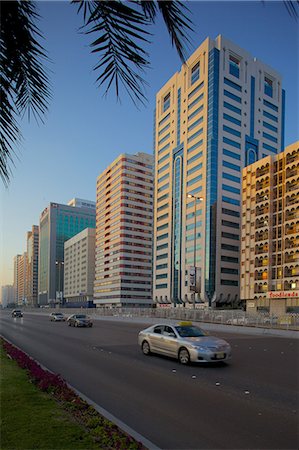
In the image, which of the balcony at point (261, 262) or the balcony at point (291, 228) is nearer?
the balcony at point (291, 228)

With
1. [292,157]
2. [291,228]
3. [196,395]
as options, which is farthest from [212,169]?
[196,395]

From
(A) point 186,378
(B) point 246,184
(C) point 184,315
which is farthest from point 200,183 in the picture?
(A) point 186,378

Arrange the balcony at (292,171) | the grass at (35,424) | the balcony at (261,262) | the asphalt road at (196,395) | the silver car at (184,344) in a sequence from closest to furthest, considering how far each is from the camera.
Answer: the grass at (35,424) → the asphalt road at (196,395) → the silver car at (184,344) → the balcony at (292,171) → the balcony at (261,262)

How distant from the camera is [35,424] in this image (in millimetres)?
5773

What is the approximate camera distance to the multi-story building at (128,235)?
130 m

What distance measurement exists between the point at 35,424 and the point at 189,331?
9.13m

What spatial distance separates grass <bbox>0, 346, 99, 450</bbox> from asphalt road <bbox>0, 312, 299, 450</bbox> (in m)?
1.14

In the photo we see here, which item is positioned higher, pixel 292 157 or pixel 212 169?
pixel 212 169

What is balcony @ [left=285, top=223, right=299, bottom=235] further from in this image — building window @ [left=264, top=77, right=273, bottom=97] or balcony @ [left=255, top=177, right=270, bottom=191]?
building window @ [left=264, top=77, right=273, bottom=97]

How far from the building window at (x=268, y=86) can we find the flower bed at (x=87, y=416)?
110m

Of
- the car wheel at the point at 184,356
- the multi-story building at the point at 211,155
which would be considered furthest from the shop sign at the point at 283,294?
the car wheel at the point at 184,356

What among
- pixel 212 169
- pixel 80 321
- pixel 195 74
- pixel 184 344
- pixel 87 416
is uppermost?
pixel 195 74

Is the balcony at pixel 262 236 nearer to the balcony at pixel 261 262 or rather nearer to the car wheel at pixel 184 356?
the balcony at pixel 261 262

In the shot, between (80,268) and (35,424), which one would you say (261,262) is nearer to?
(35,424)
